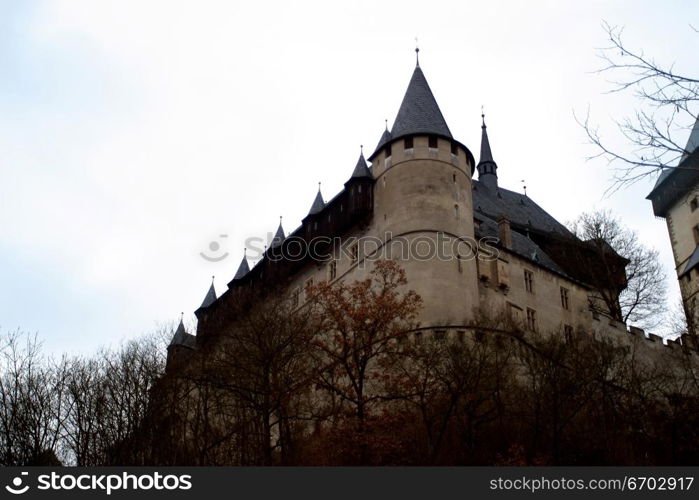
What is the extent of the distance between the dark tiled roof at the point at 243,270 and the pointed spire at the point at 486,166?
17939mm

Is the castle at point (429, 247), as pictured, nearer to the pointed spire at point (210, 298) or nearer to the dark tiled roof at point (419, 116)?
the dark tiled roof at point (419, 116)

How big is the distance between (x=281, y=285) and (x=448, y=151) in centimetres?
969

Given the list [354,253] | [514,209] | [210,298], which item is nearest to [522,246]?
[354,253]

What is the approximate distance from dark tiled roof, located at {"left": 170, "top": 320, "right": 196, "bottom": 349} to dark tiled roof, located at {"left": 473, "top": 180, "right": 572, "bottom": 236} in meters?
17.7

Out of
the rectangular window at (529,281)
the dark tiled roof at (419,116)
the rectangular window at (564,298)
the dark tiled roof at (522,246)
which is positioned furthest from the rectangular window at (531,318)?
the dark tiled roof at (419,116)

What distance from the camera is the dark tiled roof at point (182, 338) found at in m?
32.1

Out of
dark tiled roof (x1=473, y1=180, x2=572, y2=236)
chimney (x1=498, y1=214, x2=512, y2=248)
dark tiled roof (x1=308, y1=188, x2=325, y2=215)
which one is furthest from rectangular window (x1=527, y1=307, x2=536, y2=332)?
dark tiled roof (x1=308, y1=188, x2=325, y2=215)

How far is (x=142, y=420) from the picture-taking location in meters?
24.7

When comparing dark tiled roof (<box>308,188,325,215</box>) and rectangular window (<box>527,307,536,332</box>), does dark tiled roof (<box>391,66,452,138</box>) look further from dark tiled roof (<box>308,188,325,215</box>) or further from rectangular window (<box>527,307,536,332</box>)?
rectangular window (<box>527,307,536,332</box>)

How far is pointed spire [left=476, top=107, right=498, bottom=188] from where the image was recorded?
5850cm

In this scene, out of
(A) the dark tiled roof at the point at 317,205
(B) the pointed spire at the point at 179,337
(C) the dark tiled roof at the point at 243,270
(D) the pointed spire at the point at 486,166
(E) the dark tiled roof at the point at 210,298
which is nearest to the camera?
(B) the pointed spire at the point at 179,337

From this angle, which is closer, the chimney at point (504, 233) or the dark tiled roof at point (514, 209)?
the chimney at point (504, 233)

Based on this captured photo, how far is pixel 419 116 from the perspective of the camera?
37.0m

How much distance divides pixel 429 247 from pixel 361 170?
605 centimetres
